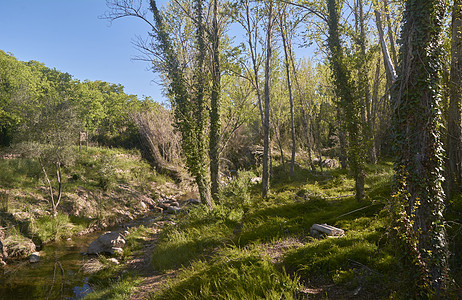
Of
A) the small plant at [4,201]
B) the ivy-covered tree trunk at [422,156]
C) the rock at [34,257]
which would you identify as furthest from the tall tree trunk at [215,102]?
the small plant at [4,201]

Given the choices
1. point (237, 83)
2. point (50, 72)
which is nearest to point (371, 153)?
point (237, 83)

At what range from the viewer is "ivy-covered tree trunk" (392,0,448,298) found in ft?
9.04

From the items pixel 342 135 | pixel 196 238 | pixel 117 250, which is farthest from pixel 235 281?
pixel 342 135

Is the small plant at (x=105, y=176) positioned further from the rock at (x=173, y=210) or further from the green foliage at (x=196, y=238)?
the green foliage at (x=196, y=238)

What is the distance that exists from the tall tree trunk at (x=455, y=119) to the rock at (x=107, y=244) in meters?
9.09

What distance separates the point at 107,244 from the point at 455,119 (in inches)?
386

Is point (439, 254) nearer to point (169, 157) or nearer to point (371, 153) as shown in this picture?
point (371, 153)

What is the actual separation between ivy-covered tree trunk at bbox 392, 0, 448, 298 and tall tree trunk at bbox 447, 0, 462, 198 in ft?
5.92

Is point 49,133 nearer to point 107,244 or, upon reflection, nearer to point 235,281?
point 107,244

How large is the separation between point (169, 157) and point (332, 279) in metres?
17.6

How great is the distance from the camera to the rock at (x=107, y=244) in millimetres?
8070

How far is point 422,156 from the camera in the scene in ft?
9.39

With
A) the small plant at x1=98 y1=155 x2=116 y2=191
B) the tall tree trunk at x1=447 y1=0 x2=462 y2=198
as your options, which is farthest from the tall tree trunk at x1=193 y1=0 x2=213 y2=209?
the small plant at x1=98 y1=155 x2=116 y2=191

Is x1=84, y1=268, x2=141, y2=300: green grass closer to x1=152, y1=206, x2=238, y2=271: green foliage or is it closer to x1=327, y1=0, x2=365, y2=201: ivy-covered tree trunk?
x1=152, y1=206, x2=238, y2=271: green foliage
